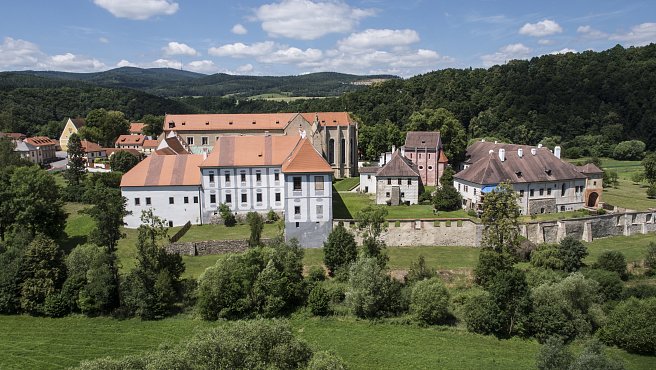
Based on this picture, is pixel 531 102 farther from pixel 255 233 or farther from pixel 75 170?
pixel 75 170

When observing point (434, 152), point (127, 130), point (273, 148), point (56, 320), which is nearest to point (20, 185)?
point (56, 320)

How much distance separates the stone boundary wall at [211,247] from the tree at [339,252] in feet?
19.3

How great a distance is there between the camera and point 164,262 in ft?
97.2

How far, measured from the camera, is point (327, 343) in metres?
24.8

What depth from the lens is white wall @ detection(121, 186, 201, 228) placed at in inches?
1646

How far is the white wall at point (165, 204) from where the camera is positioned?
41812mm

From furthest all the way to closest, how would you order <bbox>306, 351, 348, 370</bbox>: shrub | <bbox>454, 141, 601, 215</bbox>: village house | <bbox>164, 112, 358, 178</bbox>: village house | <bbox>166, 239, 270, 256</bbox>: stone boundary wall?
1. <bbox>164, 112, 358, 178</bbox>: village house
2. <bbox>454, 141, 601, 215</bbox>: village house
3. <bbox>166, 239, 270, 256</bbox>: stone boundary wall
4. <bbox>306, 351, 348, 370</bbox>: shrub

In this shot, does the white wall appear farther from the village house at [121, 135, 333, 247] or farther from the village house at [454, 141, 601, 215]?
the village house at [454, 141, 601, 215]

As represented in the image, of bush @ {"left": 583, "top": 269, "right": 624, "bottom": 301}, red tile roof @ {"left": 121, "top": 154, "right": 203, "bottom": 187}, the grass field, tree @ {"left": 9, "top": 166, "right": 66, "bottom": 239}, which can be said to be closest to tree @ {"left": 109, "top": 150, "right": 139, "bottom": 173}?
red tile roof @ {"left": 121, "top": 154, "right": 203, "bottom": 187}

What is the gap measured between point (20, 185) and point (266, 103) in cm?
14328

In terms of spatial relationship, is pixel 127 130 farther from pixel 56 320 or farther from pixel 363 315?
pixel 363 315

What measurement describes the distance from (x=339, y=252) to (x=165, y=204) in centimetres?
1784

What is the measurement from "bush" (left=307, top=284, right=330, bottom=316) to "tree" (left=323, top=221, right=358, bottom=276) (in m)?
4.06

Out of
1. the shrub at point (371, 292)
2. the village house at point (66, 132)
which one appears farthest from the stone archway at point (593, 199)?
the village house at point (66, 132)
